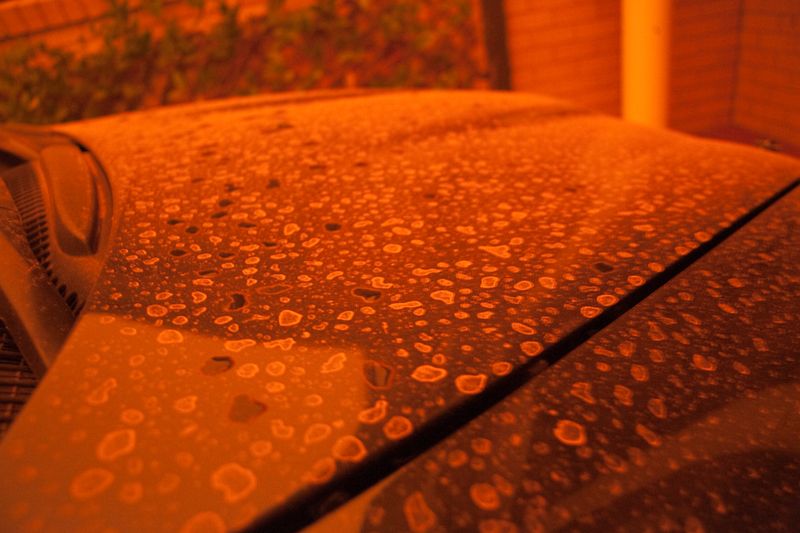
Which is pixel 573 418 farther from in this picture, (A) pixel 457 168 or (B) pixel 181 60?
(B) pixel 181 60

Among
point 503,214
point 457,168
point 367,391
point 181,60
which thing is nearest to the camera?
point 367,391

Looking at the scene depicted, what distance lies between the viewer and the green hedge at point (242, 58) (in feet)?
13.3

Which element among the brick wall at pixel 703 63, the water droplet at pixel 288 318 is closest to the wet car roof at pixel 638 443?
the water droplet at pixel 288 318

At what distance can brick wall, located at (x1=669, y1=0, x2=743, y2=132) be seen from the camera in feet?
14.1

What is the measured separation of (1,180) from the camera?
43.8 inches

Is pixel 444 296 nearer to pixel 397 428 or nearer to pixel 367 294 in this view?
pixel 367 294

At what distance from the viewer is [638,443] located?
0.54 meters

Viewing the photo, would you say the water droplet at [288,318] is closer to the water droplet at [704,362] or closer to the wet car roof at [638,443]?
the wet car roof at [638,443]

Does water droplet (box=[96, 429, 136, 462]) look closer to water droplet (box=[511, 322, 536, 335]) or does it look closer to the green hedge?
water droplet (box=[511, 322, 536, 335])

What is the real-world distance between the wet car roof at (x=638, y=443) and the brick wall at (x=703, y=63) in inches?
172

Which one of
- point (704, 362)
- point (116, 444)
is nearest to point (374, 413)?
point (116, 444)

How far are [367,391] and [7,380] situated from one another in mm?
418

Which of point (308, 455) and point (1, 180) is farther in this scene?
point (1, 180)

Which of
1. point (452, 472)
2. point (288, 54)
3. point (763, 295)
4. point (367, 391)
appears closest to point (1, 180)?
point (367, 391)
